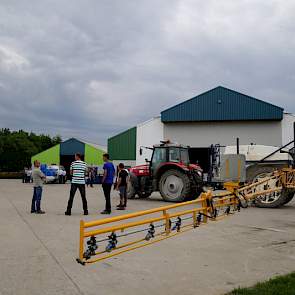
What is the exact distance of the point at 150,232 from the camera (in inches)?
192

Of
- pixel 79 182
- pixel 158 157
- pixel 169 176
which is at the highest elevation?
pixel 158 157

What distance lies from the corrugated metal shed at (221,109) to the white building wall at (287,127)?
0.51 meters

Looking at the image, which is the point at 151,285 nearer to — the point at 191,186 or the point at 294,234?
the point at 294,234

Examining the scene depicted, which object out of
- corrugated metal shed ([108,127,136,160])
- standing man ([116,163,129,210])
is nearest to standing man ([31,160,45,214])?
standing man ([116,163,129,210])

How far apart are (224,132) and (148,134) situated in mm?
6451

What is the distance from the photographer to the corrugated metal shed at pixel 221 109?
103ft

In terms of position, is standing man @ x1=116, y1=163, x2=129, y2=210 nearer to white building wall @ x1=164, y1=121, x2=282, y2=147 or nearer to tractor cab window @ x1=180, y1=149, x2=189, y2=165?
tractor cab window @ x1=180, y1=149, x2=189, y2=165

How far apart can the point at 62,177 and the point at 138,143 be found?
7276 millimetres

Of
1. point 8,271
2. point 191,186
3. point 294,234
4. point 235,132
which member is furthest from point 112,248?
point 235,132

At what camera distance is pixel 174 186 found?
15516mm

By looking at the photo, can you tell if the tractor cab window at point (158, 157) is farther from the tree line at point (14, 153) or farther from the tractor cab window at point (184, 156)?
the tree line at point (14, 153)

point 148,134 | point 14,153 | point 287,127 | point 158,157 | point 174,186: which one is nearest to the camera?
point 174,186

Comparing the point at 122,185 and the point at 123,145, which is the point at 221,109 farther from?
the point at 122,185

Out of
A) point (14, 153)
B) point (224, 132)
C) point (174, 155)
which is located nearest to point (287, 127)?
point (224, 132)
